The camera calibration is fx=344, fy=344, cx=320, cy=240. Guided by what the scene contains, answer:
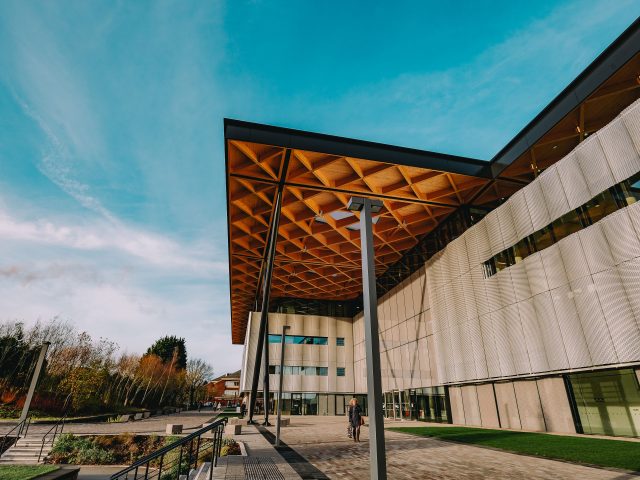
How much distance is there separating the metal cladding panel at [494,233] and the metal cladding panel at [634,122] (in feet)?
26.1

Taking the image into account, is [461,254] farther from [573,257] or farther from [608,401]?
[608,401]

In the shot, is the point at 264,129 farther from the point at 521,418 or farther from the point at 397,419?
the point at 397,419

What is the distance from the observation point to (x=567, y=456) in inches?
385

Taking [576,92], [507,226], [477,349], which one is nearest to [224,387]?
[477,349]

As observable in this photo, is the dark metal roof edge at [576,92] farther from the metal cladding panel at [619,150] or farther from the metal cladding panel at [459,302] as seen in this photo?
the metal cladding panel at [459,302]

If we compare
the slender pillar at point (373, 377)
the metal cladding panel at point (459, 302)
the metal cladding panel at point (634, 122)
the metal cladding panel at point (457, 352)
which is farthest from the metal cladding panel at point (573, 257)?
the slender pillar at point (373, 377)

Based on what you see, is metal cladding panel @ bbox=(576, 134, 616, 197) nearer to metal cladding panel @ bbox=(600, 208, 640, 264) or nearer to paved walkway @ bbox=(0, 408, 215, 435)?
metal cladding panel @ bbox=(600, 208, 640, 264)

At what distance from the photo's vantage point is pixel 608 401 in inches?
553

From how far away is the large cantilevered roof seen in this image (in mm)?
16656

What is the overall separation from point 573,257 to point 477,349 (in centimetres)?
858

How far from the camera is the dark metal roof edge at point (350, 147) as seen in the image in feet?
63.2

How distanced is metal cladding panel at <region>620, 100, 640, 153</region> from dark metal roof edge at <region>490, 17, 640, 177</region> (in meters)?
2.34

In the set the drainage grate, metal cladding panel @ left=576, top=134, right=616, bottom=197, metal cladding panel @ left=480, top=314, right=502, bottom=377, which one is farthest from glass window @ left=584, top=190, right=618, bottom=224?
the drainage grate

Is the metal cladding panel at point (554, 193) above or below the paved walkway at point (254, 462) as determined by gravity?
above
